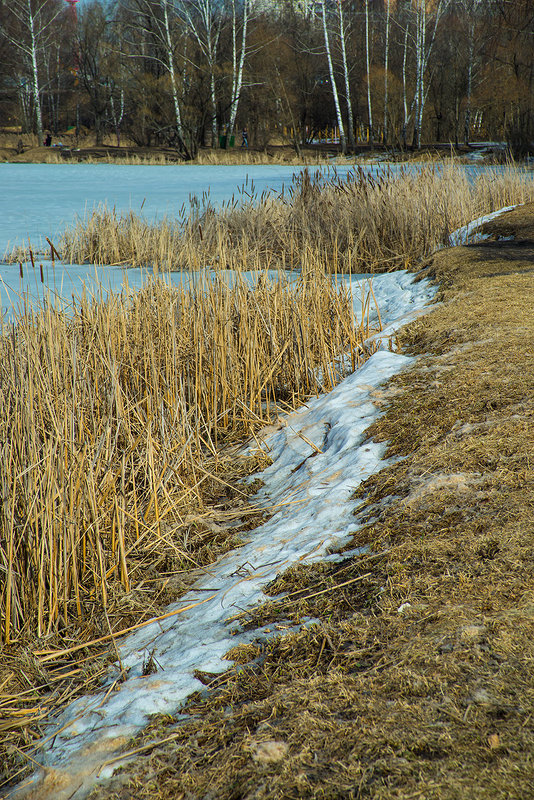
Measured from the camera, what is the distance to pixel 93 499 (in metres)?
1.92

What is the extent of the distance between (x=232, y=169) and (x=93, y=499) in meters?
20.7

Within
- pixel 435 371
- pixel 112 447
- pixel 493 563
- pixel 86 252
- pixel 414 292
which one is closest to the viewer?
pixel 493 563

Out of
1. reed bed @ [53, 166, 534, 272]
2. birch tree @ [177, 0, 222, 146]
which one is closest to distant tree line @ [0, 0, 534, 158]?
birch tree @ [177, 0, 222, 146]

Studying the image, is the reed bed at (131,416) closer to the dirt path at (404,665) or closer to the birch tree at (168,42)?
the dirt path at (404,665)

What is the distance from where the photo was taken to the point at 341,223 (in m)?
6.95

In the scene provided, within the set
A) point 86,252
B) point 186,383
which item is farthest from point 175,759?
point 86,252

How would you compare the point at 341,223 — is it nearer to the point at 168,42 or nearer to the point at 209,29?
the point at 168,42

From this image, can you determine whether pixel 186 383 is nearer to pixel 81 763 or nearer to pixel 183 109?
pixel 81 763

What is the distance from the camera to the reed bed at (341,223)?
6578 millimetres

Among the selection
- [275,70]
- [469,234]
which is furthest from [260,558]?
[275,70]

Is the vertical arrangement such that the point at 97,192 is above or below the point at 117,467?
above

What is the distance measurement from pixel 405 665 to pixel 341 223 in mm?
6309

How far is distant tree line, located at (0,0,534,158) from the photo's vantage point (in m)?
23.3

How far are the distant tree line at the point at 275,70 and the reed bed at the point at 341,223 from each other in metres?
14.6
